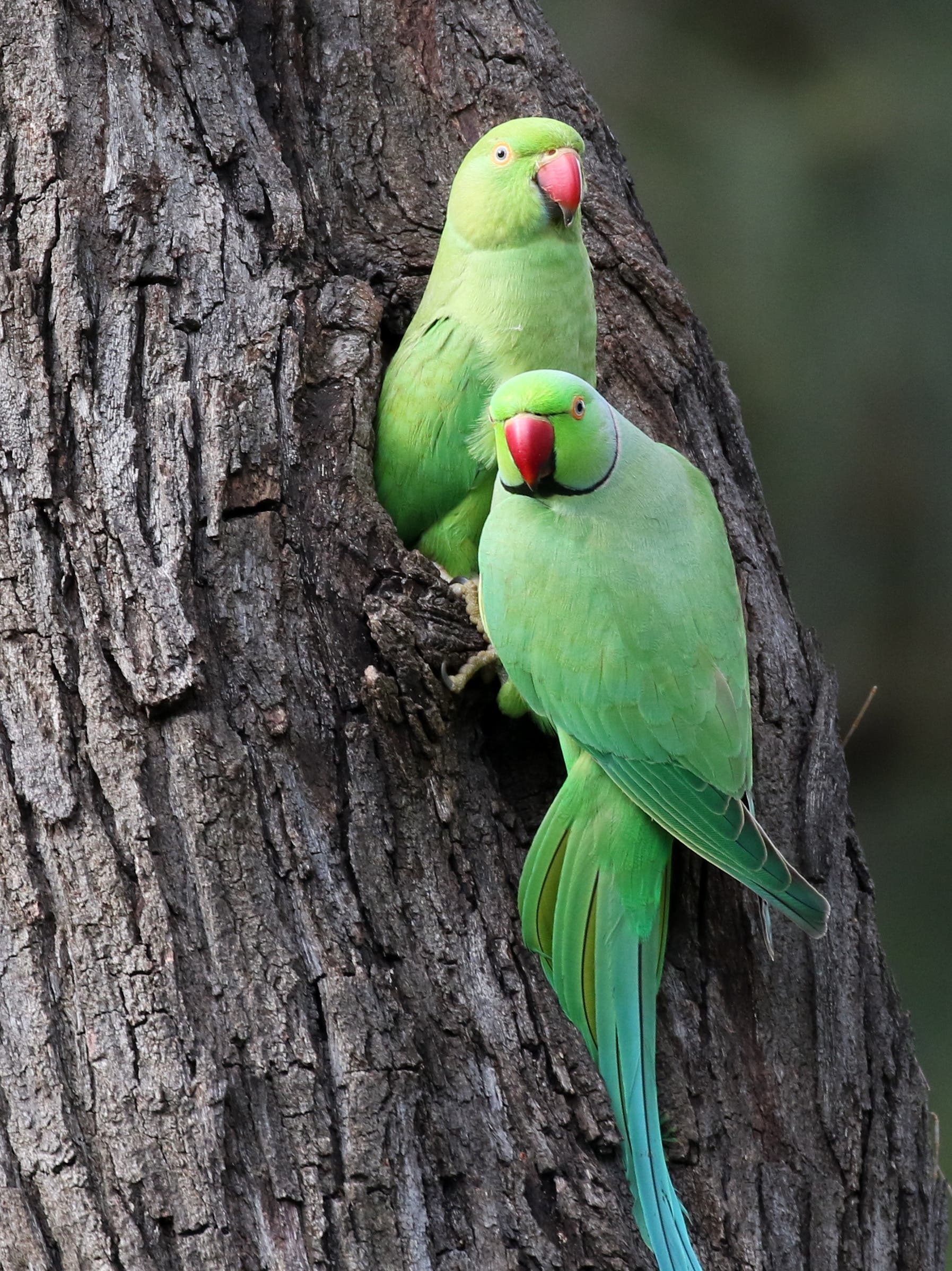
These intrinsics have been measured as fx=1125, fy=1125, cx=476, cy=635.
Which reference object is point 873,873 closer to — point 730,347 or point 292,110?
point 730,347

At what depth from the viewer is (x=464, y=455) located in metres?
2.81

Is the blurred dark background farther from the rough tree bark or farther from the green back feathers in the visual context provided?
the green back feathers

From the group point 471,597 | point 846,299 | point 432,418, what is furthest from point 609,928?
point 846,299

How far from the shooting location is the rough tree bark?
2.10 meters

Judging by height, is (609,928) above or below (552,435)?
below

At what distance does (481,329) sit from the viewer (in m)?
2.84

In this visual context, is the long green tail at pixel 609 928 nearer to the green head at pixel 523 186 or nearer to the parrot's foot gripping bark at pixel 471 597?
the parrot's foot gripping bark at pixel 471 597

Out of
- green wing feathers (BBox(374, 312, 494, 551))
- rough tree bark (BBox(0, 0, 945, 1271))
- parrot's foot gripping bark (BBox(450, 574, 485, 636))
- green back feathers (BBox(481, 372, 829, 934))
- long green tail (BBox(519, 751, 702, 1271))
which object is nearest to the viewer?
rough tree bark (BBox(0, 0, 945, 1271))

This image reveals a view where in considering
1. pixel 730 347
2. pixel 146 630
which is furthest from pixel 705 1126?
pixel 730 347

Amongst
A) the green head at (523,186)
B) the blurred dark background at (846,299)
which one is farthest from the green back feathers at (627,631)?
the blurred dark background at (846,299)

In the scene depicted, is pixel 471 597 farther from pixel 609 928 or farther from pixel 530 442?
pixel 609 928

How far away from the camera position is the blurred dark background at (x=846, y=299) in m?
6.12

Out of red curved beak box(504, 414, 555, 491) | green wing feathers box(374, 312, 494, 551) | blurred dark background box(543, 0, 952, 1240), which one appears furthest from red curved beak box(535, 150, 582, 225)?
blurred dark background box(543, 0, 952, 1240)

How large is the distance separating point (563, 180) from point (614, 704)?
1345 millimetres
